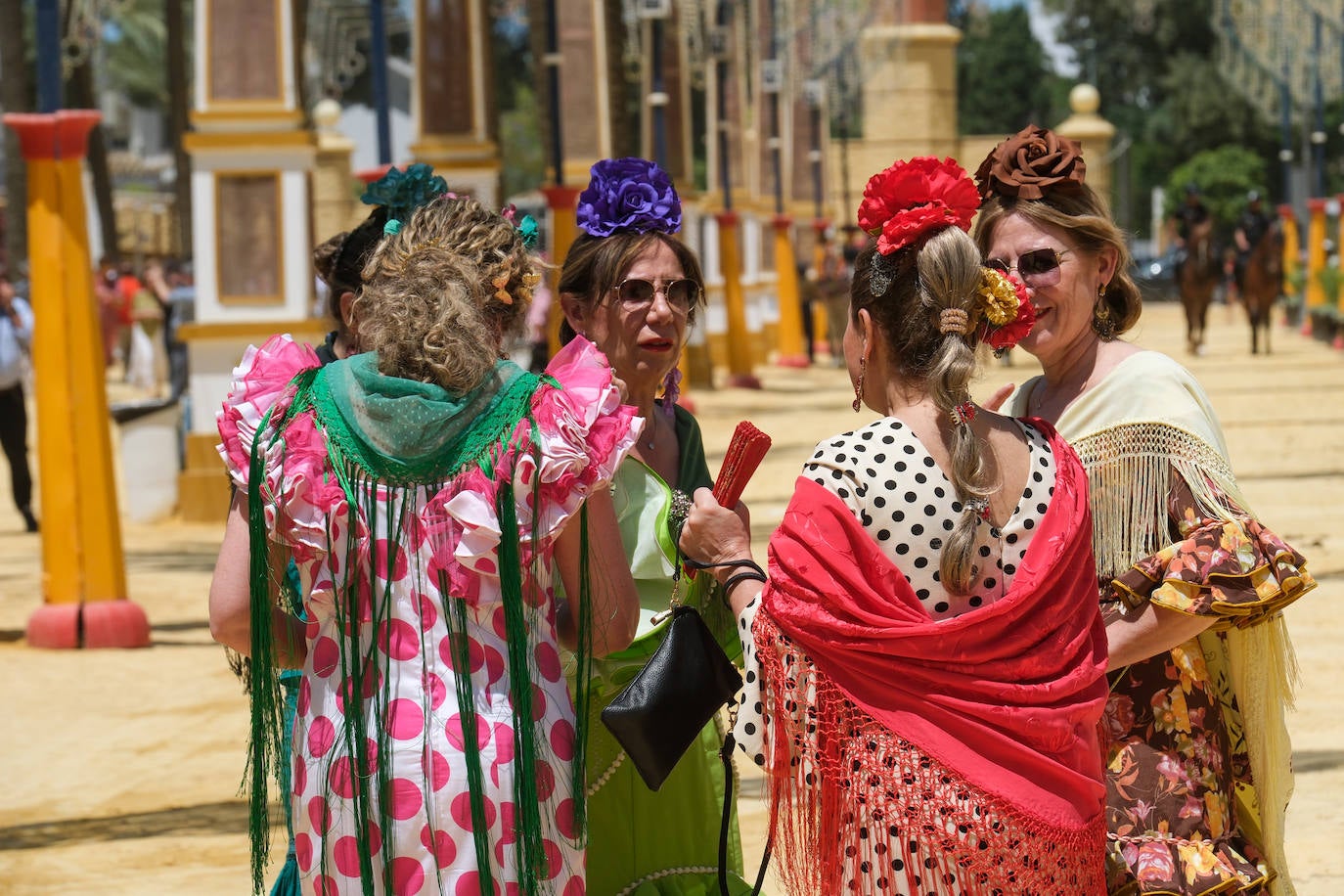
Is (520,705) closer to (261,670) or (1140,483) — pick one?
(261,670)

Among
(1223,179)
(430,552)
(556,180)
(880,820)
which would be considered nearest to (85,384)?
(430,552)

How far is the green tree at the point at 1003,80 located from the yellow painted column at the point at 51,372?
74678mm

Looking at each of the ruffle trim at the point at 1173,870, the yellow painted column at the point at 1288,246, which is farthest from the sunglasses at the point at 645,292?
the yellow painted column at the point at 1288,246

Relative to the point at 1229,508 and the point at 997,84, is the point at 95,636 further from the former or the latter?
the point at 997,84

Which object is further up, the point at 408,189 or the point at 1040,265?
the point at 408,189

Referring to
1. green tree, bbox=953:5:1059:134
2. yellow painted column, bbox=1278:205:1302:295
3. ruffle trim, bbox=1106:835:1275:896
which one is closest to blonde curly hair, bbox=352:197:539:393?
ruffle trim, bbox=1106:835:1275:896

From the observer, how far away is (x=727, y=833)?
3.59 metres

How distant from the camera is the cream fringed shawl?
345 centimetres

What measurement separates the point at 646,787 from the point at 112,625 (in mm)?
6367

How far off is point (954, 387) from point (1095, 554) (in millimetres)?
647

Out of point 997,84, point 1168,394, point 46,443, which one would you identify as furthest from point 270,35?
point 997,84

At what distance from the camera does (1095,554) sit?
3.49 m

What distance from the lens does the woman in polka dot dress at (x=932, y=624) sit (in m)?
2.97

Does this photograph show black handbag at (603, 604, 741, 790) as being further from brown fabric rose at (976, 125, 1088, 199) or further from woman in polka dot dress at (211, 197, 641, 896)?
brown fabric rose at (976, 125, 1088, 199)
